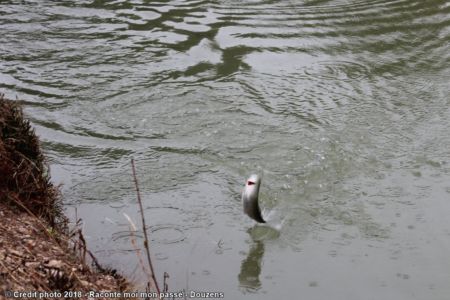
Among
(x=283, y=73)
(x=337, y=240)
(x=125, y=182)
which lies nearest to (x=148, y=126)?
(x=125, y=182)

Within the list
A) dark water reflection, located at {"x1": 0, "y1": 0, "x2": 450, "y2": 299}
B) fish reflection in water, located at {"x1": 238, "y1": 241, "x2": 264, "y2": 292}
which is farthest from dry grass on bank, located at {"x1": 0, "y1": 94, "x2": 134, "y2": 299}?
fish reflection in water, located at {"x1": 238, "y1": 241, "x2": 264, "y2": 292}

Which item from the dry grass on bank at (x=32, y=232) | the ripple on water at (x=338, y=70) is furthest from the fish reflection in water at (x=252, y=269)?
Result: the ripple on water at (x=338, y=70)

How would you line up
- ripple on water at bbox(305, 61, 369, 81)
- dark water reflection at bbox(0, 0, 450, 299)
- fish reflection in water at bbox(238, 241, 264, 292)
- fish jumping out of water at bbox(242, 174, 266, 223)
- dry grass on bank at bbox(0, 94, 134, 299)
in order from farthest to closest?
ripple on water at bbox(305, 61, 369, 81)
dark water reflection at bbox(0, 0, 450, 299)
fish reflection in water at bbox(238, 241, 264, 292)
fish jumping out of water at bbox(242, 174, 266, 223)
dry grass on bank at bbox(0, 94, 134, 299)

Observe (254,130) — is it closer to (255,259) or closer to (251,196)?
(255,259)

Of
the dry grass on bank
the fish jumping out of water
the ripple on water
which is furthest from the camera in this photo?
the ripple on water

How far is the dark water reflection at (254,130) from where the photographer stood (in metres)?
5.62

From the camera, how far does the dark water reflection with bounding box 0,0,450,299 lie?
5.62 m

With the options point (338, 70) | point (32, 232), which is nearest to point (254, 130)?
point (338, 70)

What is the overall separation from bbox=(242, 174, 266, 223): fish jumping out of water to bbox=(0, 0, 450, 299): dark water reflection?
0.54 meters

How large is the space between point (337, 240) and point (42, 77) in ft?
17.4

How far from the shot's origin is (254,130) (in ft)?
25.3

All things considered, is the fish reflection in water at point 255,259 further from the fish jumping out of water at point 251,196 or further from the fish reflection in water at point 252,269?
the fish jumping out of water at point 251,196

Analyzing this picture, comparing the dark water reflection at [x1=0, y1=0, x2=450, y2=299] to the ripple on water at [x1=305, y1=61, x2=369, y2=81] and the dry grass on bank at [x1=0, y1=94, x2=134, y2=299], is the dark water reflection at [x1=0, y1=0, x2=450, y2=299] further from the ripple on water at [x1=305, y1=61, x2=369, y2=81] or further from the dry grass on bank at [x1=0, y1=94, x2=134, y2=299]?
the dry grass on bank at [x1=0, y1=94, x2=134, y2=299]

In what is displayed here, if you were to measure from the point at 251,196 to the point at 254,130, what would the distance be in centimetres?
268
